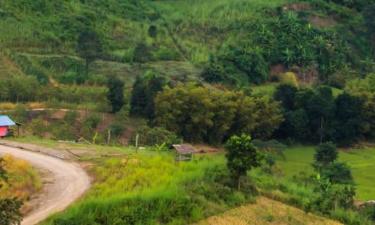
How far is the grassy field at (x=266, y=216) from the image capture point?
20.6m

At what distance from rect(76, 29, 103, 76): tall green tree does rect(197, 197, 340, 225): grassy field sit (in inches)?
1180

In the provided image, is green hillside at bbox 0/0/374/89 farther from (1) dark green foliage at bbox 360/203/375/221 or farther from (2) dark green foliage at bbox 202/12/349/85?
(1) dark green foliage at bbox 360/203/375/221

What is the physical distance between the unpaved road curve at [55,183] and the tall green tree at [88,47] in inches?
1044

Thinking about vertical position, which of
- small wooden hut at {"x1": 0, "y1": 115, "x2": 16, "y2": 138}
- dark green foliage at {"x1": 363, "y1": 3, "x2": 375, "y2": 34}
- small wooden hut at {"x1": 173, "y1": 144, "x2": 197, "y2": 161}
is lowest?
small wooden hut at {"x1": 173, "y1": 144, "x2": 197, "y2": 161}

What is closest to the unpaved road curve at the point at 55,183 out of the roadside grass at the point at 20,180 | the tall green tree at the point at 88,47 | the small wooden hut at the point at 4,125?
the roadside grass at the point at 20,180

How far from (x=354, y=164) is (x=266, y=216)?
19488mm

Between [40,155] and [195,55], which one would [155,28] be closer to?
[195,55]

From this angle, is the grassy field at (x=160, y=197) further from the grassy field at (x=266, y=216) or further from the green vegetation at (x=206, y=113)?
the green vegetation at (x=206, y=113)

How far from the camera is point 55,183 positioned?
20.9 m

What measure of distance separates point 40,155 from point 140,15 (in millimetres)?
41177

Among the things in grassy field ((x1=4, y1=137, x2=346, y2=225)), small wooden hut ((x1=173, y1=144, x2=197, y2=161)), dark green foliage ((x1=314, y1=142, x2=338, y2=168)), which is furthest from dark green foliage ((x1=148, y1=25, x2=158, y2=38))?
grassy field ((x1=4, y1=137, x2=346, y2=225))

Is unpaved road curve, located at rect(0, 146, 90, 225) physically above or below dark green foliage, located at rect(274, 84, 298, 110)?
below

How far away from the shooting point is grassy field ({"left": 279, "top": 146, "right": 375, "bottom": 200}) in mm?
34344

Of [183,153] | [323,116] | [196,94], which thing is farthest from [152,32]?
[183,153]
